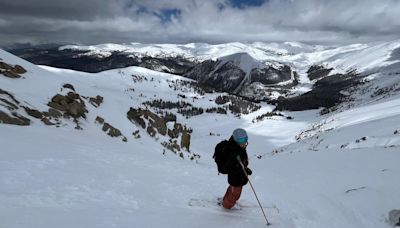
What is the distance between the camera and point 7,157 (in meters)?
12.7

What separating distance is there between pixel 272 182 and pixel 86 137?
12366 mm

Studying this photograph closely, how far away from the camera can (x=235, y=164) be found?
1070cm

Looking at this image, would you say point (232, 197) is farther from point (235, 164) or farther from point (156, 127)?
point (156, 127)

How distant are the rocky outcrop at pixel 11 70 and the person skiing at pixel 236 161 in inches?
984

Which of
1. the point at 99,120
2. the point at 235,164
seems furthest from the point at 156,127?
the point at 235,164

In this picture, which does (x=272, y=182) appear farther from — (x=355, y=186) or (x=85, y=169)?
(x=85, y=169)

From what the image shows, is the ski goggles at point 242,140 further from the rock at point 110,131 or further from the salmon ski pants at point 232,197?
the rock at point 110,131

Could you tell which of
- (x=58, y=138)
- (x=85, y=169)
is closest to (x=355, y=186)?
(x=85, y=169)

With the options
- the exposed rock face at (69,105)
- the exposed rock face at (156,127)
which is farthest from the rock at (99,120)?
the exposed rock face at (156,127)

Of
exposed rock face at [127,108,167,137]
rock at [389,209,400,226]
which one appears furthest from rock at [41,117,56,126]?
rock at [389,209,400,226]

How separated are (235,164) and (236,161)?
100mm

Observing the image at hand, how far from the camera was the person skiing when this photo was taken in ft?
34.7

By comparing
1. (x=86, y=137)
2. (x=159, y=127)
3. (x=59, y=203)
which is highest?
(x=59, y=203)

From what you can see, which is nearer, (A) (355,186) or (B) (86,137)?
(A) (355,186)
